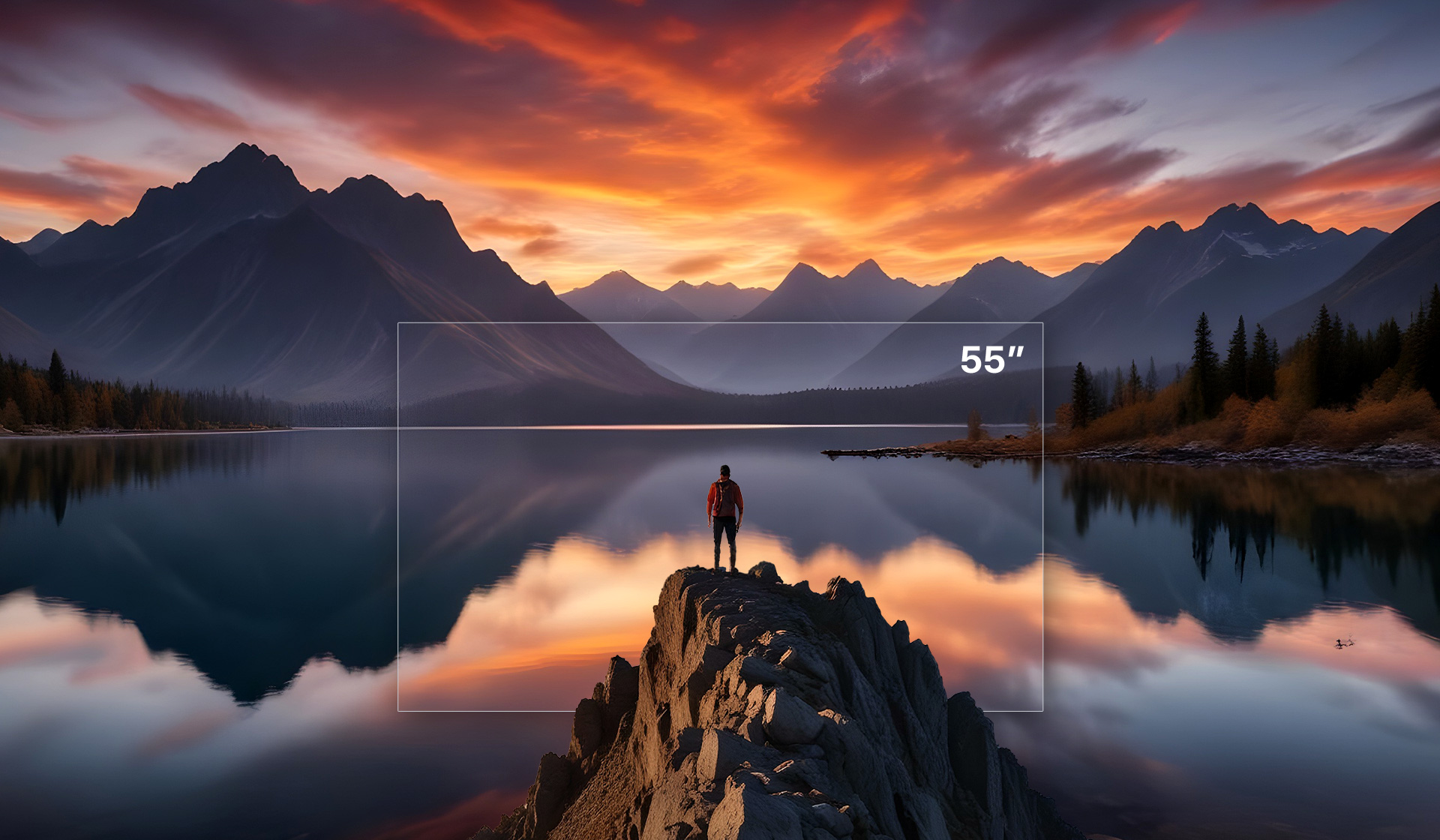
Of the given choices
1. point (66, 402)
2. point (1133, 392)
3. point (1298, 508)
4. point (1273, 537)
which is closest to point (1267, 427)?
point (1133, 392)

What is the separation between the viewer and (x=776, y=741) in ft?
29.1

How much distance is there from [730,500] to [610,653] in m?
5.46

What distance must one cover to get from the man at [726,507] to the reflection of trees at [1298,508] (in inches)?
1590

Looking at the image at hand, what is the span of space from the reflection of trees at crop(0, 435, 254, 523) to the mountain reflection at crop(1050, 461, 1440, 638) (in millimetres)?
82093

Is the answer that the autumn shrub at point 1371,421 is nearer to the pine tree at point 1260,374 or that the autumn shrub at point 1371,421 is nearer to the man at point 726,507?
the pine tree at point 1260,374

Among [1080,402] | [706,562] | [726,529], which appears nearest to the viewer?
[726,529]

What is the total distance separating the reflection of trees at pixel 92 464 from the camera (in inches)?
2911

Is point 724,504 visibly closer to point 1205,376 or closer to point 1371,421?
point 1371,421

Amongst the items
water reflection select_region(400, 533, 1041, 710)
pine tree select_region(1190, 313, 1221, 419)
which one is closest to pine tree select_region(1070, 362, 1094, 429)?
pine tree select_region(1190, 313, 1221, 419)

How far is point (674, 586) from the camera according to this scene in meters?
14.5

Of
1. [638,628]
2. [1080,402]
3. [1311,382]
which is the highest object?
[1311,382]

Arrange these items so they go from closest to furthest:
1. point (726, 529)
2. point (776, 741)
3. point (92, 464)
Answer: point (776, 741) → point (726, 529) → point (92, 464)

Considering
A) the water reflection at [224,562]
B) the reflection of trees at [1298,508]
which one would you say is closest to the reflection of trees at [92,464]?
the water reflection at [224,562]

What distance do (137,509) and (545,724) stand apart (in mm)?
64156
